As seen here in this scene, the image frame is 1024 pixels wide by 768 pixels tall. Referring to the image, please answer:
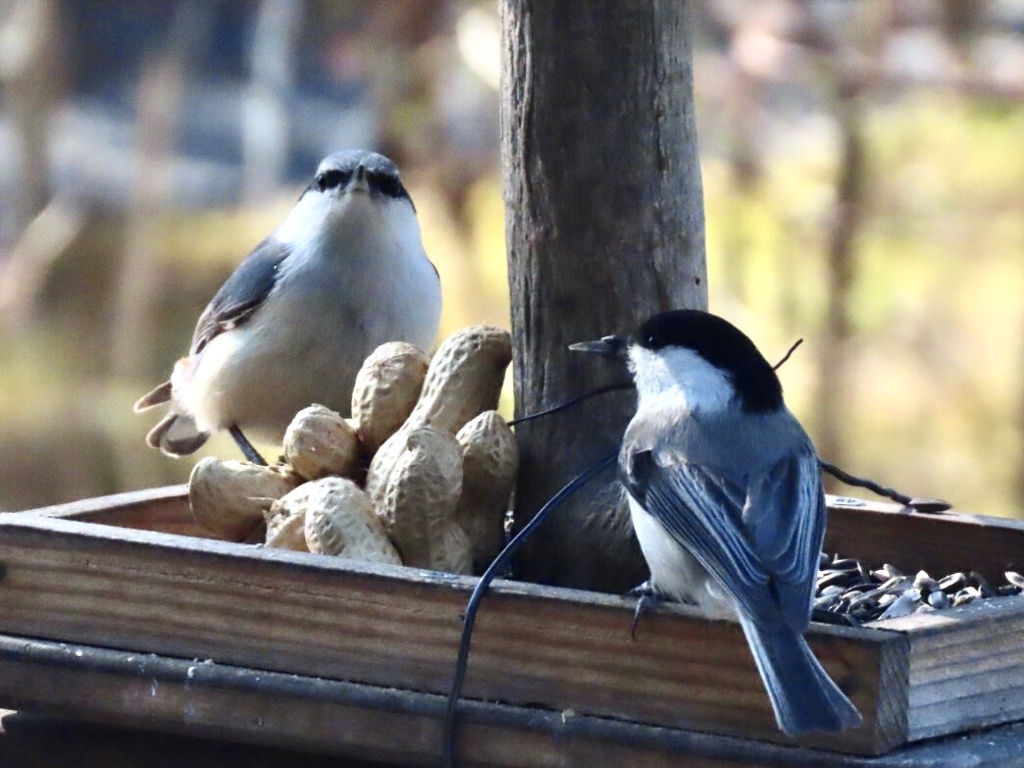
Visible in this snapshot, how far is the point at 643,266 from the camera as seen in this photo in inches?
69.0

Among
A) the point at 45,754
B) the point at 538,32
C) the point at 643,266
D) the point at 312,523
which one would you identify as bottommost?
the point at 45,754

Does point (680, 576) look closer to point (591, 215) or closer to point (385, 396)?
point (591, 215)

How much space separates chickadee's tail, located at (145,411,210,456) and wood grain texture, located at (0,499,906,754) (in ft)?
4.82

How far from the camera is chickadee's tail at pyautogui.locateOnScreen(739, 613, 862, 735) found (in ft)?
4.22

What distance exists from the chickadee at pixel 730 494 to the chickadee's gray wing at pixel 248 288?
116cm

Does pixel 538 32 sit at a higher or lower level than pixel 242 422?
higher

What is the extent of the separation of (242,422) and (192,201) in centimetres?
369

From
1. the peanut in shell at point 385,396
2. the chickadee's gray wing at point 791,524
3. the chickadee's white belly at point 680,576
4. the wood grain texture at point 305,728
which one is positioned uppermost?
the peanut in shell at point 385,396

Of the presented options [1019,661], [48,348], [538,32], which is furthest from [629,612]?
[48,348]

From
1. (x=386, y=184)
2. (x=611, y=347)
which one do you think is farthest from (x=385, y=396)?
(x=386, y=184)

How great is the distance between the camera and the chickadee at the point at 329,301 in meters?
2.66

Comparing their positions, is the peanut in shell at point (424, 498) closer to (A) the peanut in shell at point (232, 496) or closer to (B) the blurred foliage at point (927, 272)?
(A) the peanut in shell at point (232, 496)

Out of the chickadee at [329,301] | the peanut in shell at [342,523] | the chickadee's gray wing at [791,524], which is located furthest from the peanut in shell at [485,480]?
the chickadee at [329,301]

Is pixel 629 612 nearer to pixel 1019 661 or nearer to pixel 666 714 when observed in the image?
pixel 666 714
